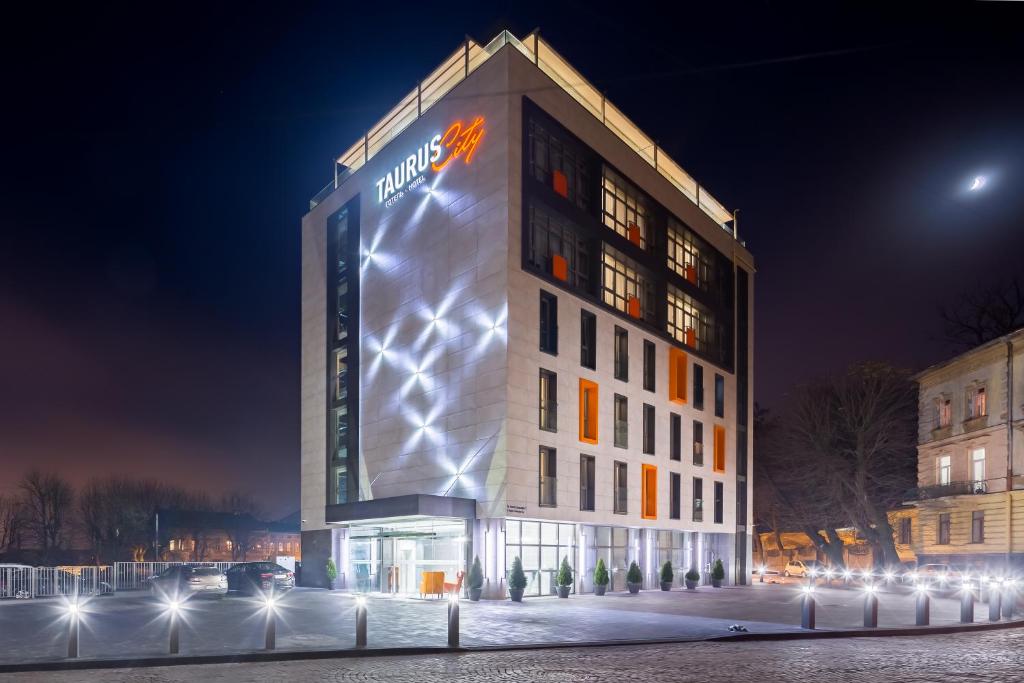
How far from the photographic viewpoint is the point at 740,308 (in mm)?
50469

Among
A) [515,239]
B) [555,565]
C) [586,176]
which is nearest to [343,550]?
[555,565]

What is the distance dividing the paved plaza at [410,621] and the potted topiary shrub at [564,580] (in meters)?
0.78

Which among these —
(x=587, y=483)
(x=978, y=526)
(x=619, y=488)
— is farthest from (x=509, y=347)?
(x=978, y=526)

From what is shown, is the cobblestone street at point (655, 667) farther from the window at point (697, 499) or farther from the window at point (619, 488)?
the window at point (697, 499)

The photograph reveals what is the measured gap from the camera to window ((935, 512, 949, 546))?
153 ft

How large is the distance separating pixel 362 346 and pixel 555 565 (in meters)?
14.3

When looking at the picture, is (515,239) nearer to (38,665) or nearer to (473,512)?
(473,512)

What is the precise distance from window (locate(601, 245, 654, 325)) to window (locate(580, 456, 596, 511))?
719 cm

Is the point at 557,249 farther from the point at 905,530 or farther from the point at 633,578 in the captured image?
the point at 905,530

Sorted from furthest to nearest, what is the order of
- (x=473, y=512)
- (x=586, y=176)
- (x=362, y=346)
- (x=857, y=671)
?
(x=362, y=346)
(x=586, y=176)
(x=473, y=512)
(x=857, y=671)

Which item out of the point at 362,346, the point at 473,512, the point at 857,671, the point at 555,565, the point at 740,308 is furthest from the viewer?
the point at 740,308

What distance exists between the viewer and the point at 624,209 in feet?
130

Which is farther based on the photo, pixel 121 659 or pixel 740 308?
pixel 740 308

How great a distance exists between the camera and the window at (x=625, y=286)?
3747 centimetres
